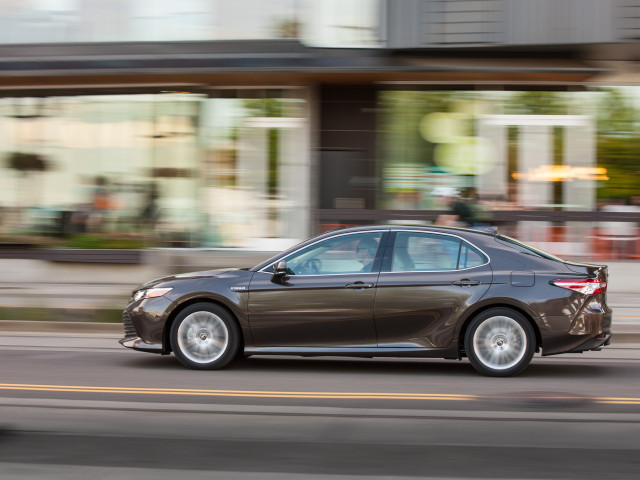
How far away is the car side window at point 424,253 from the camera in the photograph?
820cm

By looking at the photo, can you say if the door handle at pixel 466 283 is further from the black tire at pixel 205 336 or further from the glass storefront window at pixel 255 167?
the glass storefront window at pixel 255 167

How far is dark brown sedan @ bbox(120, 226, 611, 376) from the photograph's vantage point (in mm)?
7977

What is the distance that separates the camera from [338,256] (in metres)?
8.32

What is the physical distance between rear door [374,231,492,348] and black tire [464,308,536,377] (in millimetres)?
187

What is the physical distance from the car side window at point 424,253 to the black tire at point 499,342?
578 millimetres

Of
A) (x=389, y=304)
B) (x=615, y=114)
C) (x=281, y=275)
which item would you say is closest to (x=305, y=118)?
(x=615, y=114)

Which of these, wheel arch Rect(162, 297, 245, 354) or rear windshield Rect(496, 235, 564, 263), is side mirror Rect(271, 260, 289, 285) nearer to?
wheel arch Rect(162, 297, 245, 354)

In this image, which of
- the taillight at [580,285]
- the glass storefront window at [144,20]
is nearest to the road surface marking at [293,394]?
the taillight at [580,285]

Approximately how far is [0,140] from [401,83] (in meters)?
8.64

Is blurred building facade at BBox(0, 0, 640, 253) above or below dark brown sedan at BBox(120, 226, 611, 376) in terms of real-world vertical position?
above

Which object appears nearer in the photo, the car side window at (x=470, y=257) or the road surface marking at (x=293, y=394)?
the road surface marking at (x=293, y=394)

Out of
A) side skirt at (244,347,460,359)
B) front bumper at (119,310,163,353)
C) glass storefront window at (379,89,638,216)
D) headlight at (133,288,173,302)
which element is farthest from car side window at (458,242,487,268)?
glass storefront window at (379,89,638,216)

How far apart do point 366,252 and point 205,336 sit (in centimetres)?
166

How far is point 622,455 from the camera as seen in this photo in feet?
17.5
